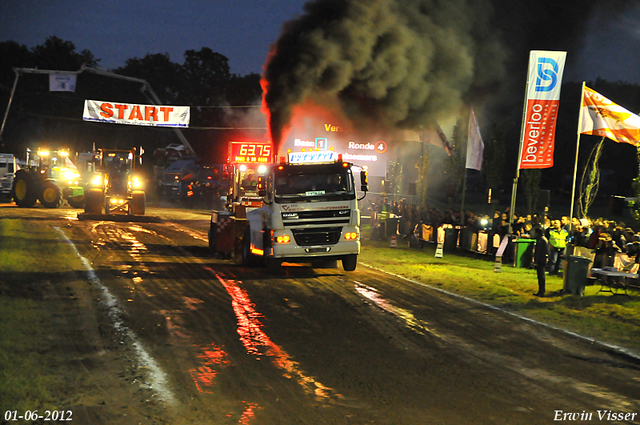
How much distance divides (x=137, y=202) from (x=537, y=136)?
19344 millimetres

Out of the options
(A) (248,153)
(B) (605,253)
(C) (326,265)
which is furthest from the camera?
(A) (248,153)

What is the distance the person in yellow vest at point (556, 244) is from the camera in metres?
17.0

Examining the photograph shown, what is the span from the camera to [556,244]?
17.0m

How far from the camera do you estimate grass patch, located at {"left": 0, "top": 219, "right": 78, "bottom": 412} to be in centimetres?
657

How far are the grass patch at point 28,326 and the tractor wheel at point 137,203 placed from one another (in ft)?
34.6

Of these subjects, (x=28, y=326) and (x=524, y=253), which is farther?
(x=524, y=253)

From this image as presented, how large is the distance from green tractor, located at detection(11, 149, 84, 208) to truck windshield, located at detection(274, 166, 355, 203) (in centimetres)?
2260

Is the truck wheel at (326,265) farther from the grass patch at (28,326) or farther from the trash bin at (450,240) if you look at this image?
the trash bin at (450,240)

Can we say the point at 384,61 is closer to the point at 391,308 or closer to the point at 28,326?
the point at 391,308

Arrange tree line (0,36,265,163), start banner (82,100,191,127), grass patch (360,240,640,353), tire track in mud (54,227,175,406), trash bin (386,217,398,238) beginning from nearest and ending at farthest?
tire track in mud (54,227,175,406) < grass patch (360,240,640,353) < trash bin (386,217,398,238) < start banner (82,100,191,127) < tree line (0,36,265,163)

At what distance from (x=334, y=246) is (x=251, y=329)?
5.62 meters

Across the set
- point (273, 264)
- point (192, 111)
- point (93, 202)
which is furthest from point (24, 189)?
point (192, 111)

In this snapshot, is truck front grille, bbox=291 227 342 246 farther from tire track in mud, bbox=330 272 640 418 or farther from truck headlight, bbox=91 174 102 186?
truck headlight, bbox=91 174 102 186

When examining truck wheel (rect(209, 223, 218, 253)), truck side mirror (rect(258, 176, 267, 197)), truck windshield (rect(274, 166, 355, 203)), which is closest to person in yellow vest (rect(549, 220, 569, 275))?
truck windshield (rect(274, 166, 355, 203))
